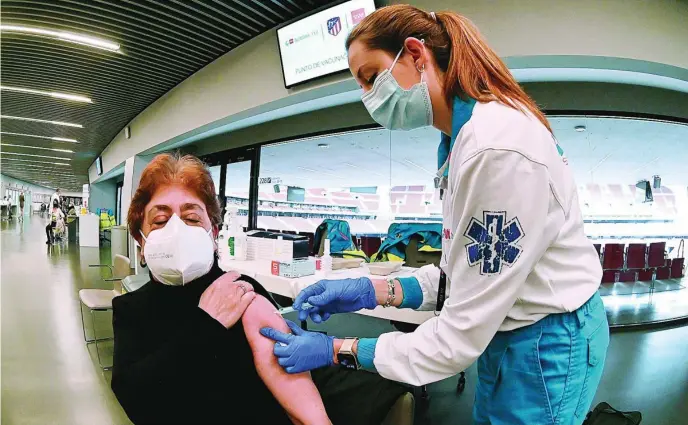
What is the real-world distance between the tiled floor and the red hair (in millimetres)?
1660

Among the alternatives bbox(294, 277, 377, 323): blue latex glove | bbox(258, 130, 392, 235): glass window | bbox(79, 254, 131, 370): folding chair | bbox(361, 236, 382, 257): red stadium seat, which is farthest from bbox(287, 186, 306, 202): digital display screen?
bbox(294, 277, 377, 323): blue latex glove

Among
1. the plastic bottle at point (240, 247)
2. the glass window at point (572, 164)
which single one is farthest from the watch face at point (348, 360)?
the glass window at point (572, 164)

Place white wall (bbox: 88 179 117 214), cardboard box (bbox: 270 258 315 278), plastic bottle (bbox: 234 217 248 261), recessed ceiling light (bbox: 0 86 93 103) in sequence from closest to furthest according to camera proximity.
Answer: cardboard box (bbox: 270 258 315 278), plastic bottle (bbox: 234 217 248 261), recessed ceiling light (bbox: 0 86 93 103), white wall (bbox: 88 179 117 214)

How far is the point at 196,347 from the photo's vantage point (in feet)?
2.65

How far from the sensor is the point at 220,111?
14.4 feet

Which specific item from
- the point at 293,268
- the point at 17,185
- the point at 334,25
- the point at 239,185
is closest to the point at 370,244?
the point at 239,185

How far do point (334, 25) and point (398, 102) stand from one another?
98.5 inches

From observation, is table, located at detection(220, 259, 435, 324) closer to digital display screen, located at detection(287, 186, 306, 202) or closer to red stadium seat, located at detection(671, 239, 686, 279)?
digital display screen, located at detection(287, 186, 306, 202)

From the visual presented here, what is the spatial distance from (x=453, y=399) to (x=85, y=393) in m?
2.49

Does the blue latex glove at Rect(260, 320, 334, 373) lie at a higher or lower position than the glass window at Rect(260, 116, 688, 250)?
lower

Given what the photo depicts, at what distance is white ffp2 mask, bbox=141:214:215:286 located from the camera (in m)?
0.94

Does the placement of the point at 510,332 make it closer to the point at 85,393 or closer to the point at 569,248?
the point at 569,248

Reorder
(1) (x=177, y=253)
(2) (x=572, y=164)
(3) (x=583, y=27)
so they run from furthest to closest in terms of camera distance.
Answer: (2) (x=572, y=164) < (3) (x=583, y=27) < (1) (x=177, y=253)

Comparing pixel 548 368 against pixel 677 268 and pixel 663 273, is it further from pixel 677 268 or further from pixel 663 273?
pixel 677 268
